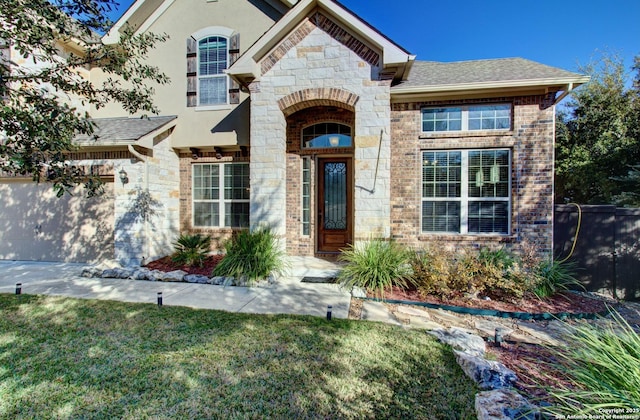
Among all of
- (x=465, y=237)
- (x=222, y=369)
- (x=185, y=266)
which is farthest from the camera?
(x=185, y=266)

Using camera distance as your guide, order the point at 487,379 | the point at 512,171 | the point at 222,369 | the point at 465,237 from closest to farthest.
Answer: the point at 487,379 < the point at 222,369 < the point at 512,171 < the point at 465,237

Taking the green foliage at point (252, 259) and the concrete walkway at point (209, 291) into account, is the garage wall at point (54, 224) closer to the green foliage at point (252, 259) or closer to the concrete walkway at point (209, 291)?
the concrete walkway at point (209, 291)

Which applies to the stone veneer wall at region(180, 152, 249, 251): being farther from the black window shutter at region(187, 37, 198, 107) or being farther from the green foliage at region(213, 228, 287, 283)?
the green foliage at region(213, 228, 287, 283)

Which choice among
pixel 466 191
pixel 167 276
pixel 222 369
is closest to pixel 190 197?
pixel 167 276

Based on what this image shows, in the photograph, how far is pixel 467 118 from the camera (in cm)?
709

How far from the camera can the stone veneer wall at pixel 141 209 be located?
7.84m

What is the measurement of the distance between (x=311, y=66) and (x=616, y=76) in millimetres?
15513

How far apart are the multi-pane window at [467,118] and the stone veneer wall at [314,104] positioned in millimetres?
1280

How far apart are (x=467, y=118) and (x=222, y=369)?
7.17 m

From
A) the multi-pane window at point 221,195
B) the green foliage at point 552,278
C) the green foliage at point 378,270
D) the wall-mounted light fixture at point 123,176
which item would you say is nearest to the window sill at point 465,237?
the green foliage at point 552,278

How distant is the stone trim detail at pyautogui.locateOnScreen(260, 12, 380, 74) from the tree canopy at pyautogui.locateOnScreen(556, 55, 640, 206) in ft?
38.8

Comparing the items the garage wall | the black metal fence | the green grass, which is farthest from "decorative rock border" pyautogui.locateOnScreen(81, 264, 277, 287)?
the black metal fence

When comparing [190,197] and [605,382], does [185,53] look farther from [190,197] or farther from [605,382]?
[605,382]

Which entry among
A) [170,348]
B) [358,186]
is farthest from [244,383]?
[358,186]
